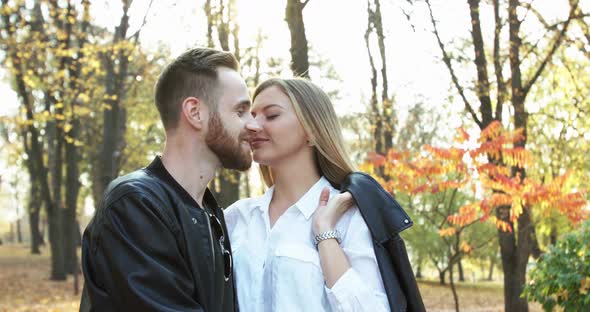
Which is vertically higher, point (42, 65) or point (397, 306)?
point (42, 65)

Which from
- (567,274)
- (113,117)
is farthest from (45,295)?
(567,274)

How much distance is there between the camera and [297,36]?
303 inches

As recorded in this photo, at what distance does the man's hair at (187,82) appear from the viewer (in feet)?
9.39

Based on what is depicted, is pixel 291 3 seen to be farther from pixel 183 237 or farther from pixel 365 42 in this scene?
pixel 365 42

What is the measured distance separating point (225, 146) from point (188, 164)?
0.59ft

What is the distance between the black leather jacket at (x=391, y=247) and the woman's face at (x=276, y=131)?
50 centimetres

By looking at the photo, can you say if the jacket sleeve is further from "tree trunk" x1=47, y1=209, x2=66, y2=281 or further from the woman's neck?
"tree trunk" x1=47, y1=209, x2=66, y2=281

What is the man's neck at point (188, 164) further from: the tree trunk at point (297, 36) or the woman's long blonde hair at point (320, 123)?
the tree trunk at point (297, 36)

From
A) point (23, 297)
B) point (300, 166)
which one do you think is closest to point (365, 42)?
point (23, 297)

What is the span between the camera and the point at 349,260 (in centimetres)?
318

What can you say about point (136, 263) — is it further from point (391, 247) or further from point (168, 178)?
point (391, 247)

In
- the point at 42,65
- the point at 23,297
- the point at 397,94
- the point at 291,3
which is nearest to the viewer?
the point at 291,3

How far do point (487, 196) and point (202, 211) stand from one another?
8.48 m

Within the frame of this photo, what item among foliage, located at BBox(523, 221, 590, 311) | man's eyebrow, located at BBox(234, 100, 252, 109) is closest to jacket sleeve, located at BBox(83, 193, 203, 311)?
man's eyebrow, located at BBox(234, 100, 252, 109)
